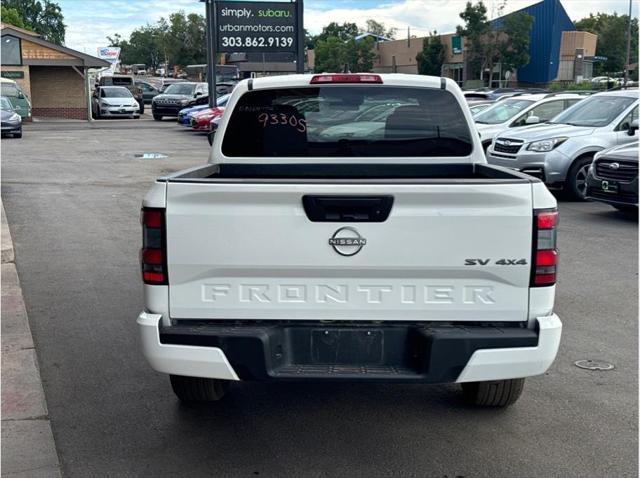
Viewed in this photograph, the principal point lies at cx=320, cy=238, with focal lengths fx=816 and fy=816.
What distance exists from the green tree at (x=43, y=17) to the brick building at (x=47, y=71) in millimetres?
68640

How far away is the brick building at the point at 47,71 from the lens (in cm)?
3547

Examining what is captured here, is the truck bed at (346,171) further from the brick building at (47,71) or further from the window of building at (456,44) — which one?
the window of building at (456,44)

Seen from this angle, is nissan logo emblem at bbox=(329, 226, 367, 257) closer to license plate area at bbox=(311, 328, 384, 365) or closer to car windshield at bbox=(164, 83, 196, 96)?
license plate area at bbox=(311, 328, 384, 365)

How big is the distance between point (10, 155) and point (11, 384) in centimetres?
1688

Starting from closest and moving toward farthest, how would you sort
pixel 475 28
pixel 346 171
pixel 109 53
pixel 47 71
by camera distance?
pixel 346 171 → pixel 47 71 → pixel 475 28 → pixel 109 53

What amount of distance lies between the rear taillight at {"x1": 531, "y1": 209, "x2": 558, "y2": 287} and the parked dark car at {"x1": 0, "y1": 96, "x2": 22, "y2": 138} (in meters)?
24.2

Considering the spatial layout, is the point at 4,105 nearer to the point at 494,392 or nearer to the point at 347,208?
the point at 494,392

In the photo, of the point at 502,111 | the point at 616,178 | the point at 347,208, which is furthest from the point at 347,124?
the point at 502,111

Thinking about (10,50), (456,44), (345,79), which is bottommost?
(345,79)

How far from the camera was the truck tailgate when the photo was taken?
149 inches

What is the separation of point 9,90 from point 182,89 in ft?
29.0

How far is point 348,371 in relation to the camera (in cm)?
390

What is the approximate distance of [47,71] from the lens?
38.2 metres

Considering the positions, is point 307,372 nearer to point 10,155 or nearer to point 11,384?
point 11,384
